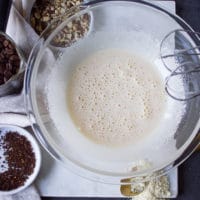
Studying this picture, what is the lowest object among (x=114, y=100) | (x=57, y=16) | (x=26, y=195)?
→ (x=26, y=195)

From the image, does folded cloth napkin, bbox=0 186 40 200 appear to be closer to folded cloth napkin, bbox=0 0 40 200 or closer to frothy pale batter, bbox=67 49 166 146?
folded cloth napkin, bbox=0 0 40 200

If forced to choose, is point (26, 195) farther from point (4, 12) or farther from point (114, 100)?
point (4, 12)

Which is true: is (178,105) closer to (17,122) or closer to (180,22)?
(180,22)

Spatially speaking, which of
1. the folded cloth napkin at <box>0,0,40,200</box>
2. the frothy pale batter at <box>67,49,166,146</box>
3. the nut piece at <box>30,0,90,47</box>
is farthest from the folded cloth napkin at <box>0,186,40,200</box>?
the nut piece at <box>30,0,90,47</box>

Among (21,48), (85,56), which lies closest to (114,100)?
(85,56)

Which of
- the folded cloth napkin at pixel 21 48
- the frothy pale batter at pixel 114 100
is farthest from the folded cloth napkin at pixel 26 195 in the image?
the frothy pale batter at pixel 114 100

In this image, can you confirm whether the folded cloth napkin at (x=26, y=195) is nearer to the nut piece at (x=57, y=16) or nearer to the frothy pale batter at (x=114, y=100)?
the frothy pale batter at (x=114, y=100)

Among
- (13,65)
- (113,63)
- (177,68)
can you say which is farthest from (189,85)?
(13,65)
